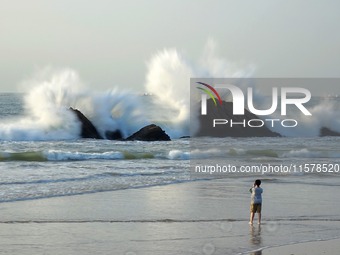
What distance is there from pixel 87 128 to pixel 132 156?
12.9 metres

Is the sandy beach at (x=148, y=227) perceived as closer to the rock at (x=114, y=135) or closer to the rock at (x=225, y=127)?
the rock at (x=114, y=135)

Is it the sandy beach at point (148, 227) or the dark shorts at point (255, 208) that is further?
the dark shorts at point (255, 208)

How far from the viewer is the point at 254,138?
160 ft

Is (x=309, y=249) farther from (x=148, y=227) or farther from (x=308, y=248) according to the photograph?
(x=148, y=227)

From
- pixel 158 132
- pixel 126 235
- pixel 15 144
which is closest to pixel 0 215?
pixel 126 235

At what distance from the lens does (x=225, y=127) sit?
170 ft

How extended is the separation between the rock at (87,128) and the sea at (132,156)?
0.44 m

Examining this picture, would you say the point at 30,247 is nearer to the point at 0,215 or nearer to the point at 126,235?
the point at 126,235

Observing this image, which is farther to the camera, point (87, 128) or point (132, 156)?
A: point (87, 128)

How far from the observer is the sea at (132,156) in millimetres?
19438

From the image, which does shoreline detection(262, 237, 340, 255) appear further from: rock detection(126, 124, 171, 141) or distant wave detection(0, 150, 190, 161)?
rock detection(126, 124, 171, 141)

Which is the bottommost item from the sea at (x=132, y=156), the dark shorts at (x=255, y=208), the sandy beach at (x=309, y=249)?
the sandy beach at (x=309, y=249)

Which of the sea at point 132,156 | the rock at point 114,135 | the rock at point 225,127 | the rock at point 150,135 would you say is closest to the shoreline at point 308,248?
the sea at point 132,156

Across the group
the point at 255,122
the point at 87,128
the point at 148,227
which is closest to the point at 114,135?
the point at 87,128
